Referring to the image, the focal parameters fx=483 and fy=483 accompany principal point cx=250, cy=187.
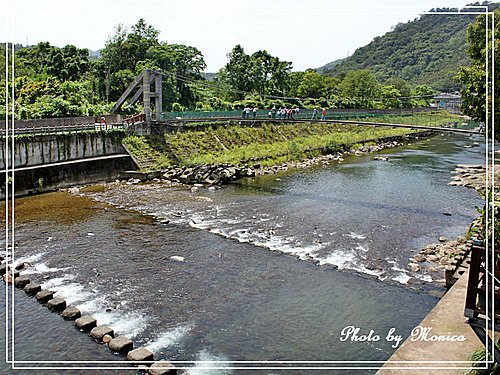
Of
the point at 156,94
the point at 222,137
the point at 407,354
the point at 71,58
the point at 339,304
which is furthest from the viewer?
the point at 71,58

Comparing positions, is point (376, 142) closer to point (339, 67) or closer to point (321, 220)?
point (321, 220)

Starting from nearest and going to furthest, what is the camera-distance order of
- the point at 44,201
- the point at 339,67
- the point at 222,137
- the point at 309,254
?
1. the point at 309,254
2. the point at 44,201
3. the point at 222,137
4. the point at 339,67

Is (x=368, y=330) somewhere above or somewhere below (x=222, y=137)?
below

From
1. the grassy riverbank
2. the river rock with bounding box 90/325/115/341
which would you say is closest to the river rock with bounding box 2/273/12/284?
the river rock with bounding box 90/325/115/341

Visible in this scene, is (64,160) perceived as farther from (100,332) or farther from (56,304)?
(100,332)

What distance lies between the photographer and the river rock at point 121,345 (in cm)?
716

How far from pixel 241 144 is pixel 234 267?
63.4 feet

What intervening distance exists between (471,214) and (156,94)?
57.6 feet

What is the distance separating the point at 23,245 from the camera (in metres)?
12.3

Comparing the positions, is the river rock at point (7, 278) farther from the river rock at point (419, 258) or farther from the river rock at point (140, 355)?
the river rock at point (419, 258)

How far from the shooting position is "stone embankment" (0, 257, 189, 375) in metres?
6.70

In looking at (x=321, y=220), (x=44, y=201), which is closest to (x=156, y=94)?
(x=44, y=201)

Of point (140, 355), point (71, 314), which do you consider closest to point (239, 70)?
point (71, 314)

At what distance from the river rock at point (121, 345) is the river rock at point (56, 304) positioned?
1814 mm
